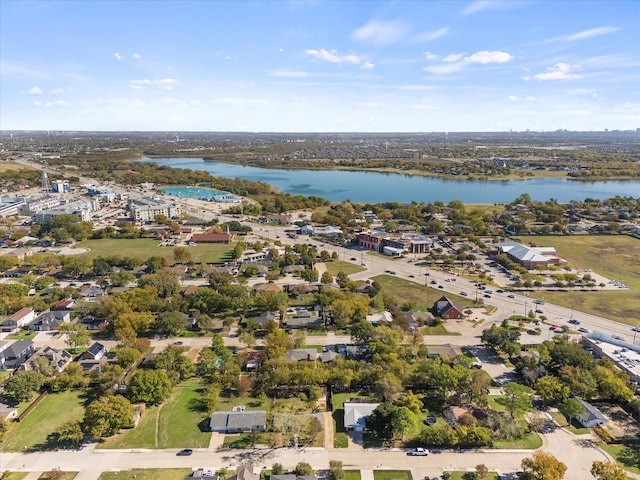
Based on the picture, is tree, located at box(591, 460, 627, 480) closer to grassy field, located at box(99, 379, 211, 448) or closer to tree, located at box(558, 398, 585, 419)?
tree, located at box(558, 398, 585, 419)

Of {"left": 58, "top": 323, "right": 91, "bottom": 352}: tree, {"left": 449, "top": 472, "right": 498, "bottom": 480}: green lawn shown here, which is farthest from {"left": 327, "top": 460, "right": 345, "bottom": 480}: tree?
{"left": 58, "top": 323, "right": 91, "bottom": 352}: tree

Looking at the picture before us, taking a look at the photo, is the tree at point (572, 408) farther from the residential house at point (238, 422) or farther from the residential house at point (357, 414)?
the residential house at point (238, 422)

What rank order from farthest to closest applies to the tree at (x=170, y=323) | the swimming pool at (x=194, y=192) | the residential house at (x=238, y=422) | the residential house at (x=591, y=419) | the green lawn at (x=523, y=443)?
the swimming pool at (x=194, y=192)
the tree at (x=170, y=323)
the residential house at (x=591, y=419)
the residential house at (x=238, y=422)
the green lawn at (x=523, y=443)

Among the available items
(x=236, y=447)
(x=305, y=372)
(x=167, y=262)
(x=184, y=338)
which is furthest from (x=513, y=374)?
(x=167, y=262)

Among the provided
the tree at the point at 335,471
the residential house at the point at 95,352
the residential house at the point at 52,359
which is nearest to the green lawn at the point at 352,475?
the tree at the point at 335,471

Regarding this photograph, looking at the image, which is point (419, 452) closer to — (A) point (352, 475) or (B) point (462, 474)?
(B) point (462, 474)

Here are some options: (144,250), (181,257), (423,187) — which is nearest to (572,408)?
(181,257)
